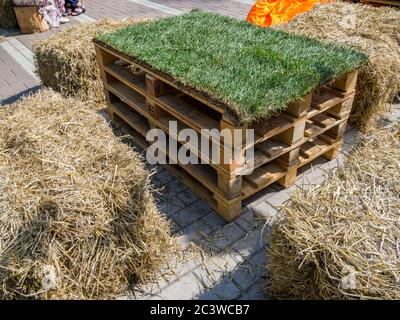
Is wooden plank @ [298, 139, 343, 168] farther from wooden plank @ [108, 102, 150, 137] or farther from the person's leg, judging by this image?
the person's leg

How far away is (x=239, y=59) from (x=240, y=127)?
1.00 meters

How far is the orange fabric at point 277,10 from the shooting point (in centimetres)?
595

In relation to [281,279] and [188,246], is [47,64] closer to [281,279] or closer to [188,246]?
[188,246]

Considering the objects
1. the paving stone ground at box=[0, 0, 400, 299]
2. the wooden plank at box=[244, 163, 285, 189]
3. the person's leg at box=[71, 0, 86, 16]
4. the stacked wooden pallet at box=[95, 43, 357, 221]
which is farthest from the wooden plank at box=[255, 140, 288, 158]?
the person's leg at box=[71, 0, 86, 16]

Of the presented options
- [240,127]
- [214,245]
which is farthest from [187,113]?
[214,245]

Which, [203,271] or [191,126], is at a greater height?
[191,126]

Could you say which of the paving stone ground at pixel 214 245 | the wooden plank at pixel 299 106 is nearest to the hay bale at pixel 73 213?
the paving stone ground at pixel 214 245

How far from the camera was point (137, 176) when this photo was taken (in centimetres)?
248

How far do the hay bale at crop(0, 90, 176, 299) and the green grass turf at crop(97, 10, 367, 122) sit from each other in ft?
2.86

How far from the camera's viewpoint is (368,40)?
4.16 m
